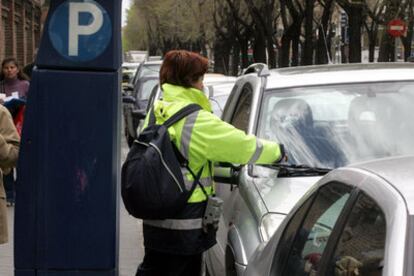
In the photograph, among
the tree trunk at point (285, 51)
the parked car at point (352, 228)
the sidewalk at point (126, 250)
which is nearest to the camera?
the parked car at point (352, 228)

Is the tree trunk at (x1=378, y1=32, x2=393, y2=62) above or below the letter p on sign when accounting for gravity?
below

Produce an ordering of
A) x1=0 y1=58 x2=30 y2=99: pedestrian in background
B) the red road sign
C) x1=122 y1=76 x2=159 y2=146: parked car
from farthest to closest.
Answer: the red road sign < x1=122 y1=76 x2=159 y2=146: parked car < x1=0 y1=58 x2=30 y2=99: pedestrian in background

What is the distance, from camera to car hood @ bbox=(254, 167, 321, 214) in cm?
487

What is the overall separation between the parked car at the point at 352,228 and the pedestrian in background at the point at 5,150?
5.68 ft

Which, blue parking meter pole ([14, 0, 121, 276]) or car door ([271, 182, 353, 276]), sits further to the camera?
blue parking meter pole ([14, 0, 121, 276])

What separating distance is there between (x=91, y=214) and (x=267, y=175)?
1.27 metres

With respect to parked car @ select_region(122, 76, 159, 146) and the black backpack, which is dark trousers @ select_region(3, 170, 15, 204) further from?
parked car @ select_region(122, 76, 159, 146)

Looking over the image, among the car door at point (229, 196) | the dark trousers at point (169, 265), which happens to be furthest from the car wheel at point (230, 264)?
the dark trousers at point (169, 265)

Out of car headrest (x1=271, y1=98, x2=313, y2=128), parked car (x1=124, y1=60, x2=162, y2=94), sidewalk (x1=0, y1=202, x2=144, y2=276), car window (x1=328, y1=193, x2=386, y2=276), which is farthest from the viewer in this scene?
parked car (x1=124, y1=60, x2=162, y2=94)

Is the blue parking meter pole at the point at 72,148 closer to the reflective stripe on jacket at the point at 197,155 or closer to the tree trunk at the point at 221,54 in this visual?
the reflective stripe on jacket at the point at 197,155

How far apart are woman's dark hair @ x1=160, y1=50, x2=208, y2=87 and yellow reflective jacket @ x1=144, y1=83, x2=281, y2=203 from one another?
0.58ft

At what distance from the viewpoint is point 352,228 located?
293cm

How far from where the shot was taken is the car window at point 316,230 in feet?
10.5

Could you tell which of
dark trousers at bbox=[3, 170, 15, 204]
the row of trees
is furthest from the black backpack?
the row of trees
